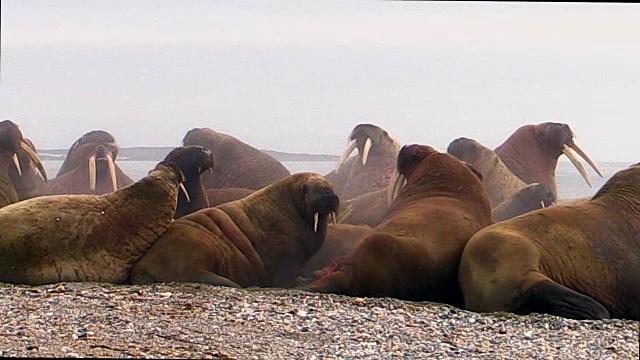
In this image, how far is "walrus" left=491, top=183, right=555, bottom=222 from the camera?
4895 mm

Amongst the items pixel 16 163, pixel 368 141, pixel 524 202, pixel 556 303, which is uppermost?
pixel 368 141

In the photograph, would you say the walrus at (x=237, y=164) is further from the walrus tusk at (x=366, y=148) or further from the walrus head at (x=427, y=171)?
the walrus head at (x=427, y=171)

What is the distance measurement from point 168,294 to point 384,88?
1.88m

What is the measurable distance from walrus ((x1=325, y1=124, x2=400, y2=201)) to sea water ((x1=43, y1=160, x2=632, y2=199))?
111 millimetres

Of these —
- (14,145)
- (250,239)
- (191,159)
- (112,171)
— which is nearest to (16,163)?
(14,145)

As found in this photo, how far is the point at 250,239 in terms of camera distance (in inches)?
175

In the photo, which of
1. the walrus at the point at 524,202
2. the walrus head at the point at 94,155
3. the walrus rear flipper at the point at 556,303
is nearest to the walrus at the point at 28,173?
the walrus head at the point at 94,155

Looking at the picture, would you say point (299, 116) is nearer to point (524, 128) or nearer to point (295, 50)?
point (295, 50)

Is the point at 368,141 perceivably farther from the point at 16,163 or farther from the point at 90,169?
the point at 16,163

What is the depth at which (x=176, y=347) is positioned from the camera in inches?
102

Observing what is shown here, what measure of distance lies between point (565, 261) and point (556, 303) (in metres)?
0.41

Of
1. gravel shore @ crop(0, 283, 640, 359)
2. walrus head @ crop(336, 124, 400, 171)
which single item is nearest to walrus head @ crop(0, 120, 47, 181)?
gravel shore @ crop(0, 283, 640, 359)

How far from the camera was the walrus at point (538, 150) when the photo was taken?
5.68m

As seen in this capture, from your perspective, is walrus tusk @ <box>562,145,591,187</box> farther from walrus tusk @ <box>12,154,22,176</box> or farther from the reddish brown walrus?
walrus tusk @ <box>12,154,22,176</box>
